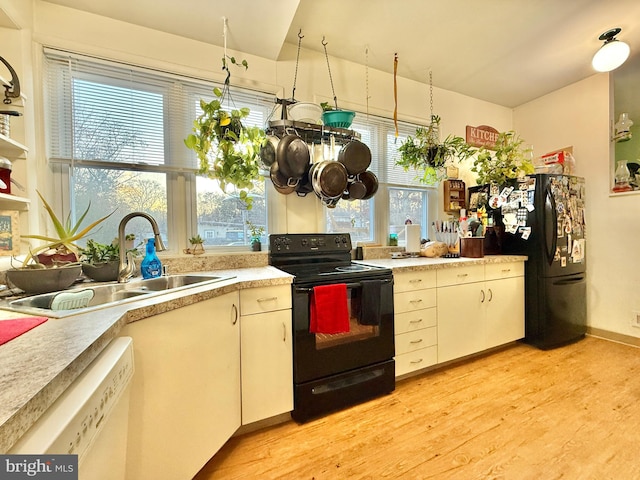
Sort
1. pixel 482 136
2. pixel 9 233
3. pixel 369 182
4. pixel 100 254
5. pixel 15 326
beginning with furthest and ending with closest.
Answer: pixel 482 136 → pixel 369 182 → pixel 100 254 → pixel 9 233 → pixel 15 326

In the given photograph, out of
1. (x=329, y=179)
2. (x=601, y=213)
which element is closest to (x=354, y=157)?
(x=329, y=179)

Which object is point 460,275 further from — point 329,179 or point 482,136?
point 482,136

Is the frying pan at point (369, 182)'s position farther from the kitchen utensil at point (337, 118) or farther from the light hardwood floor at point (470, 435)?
the light hardwood floor at point (470, 435)

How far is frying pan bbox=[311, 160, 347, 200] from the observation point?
1.97 m

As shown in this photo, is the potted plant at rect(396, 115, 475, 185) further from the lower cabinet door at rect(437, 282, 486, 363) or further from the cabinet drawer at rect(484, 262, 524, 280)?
the lower cabinet door at rect(437, 282, 486, 363)

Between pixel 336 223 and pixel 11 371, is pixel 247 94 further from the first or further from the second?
pixel 11 371

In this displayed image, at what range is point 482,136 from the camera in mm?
3266

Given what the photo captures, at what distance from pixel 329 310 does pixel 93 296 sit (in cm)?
113

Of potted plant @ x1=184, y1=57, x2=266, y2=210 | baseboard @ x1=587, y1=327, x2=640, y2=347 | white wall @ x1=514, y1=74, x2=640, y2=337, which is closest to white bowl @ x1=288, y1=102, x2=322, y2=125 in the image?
potted plant @ x1=184, y1=57, x2=266, y2=210

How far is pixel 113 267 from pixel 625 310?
4184 mm

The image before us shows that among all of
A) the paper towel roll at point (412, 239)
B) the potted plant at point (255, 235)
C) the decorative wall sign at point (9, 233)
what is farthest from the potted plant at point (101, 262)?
the paper towel roll at point (412, 239)

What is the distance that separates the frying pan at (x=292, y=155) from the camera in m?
1.94

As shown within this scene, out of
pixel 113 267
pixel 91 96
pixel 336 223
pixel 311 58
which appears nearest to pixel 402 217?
pixel 336 223

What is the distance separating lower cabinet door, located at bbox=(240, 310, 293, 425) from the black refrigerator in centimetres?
238
